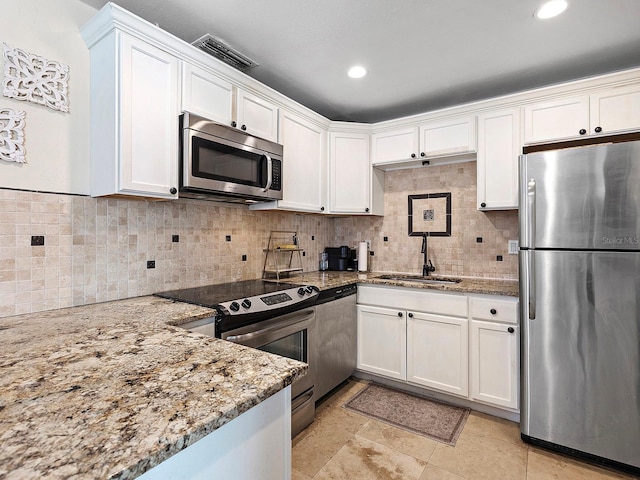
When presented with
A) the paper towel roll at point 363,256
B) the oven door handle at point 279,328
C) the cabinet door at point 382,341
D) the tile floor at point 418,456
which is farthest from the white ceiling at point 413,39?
the tile floor at point 418,456

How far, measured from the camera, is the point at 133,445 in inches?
23.1

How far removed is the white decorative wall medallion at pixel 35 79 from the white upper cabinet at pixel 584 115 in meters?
2.94

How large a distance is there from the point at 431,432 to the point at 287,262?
1726mm

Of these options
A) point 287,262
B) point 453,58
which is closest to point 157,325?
point 287,262

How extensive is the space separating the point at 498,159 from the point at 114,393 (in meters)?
2.78

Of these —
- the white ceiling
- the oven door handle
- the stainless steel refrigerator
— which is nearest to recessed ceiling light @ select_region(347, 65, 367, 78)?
the white ceiling

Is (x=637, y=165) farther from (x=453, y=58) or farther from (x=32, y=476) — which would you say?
(x=32, y=476)

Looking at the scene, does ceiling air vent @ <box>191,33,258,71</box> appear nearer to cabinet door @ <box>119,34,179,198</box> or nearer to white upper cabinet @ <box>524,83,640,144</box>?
cabinet door @ <box>119,34,179,198</box>

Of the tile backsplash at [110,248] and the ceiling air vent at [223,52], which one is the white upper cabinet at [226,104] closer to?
the ceiling air vent at [223,52]

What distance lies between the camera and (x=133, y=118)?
1695 millimetres

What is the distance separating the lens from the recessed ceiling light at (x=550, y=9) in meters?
1.71

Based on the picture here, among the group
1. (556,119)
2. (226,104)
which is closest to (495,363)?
(556,119)

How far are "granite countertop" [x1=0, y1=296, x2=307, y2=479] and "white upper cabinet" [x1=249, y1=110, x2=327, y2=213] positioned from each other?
1.59 m

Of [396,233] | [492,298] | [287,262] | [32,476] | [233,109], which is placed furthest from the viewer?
[396,233]
